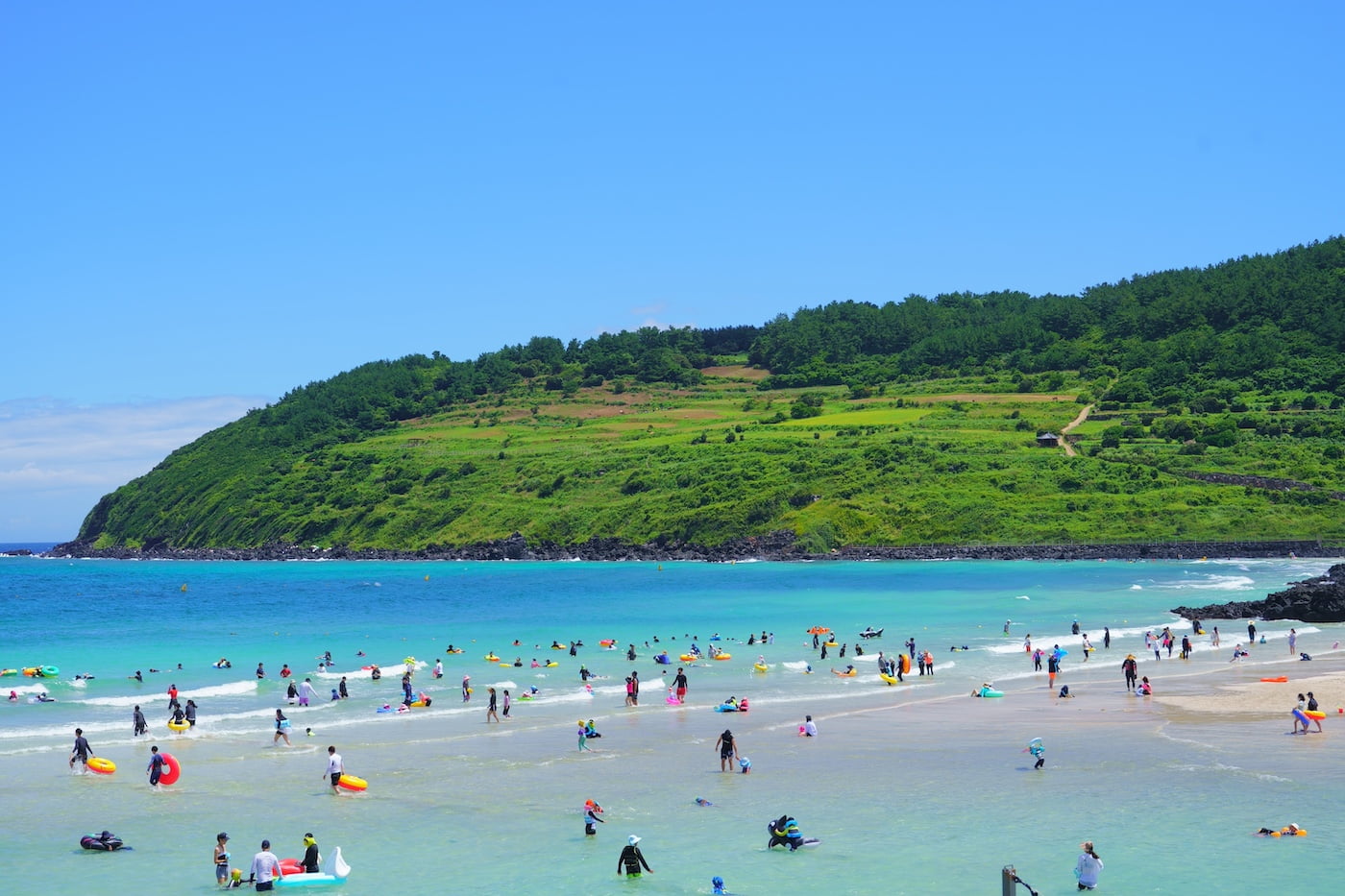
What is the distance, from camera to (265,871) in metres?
25.6

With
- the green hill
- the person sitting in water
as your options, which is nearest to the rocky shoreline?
the green hill

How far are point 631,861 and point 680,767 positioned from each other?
11072 mm

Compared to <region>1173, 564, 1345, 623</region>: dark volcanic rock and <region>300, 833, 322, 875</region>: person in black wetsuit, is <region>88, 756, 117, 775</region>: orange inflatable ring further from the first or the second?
<region>1173, 564, 1345, 623</region>: dark volcanic rock

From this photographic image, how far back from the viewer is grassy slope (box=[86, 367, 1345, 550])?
138250mm

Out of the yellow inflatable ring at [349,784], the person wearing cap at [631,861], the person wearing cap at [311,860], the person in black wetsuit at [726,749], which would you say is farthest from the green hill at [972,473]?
the person wearing cap at [311,860]

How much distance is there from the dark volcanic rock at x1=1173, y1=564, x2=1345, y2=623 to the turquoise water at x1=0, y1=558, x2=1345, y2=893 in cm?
205

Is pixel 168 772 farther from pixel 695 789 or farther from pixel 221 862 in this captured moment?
pixel 695 789

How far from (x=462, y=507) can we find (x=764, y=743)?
478 ft

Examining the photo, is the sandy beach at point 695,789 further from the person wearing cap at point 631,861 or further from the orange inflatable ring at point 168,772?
the orange inflatable ring at point 168,772

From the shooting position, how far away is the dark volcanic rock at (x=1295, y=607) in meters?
74.0

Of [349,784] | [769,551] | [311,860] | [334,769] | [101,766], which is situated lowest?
[311,860]

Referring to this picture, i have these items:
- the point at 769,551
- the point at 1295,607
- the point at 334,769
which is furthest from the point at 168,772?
Result: the point at 769,551

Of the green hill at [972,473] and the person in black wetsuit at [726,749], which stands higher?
the green hill at [972,473]

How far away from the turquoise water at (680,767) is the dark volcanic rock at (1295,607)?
205 cm
